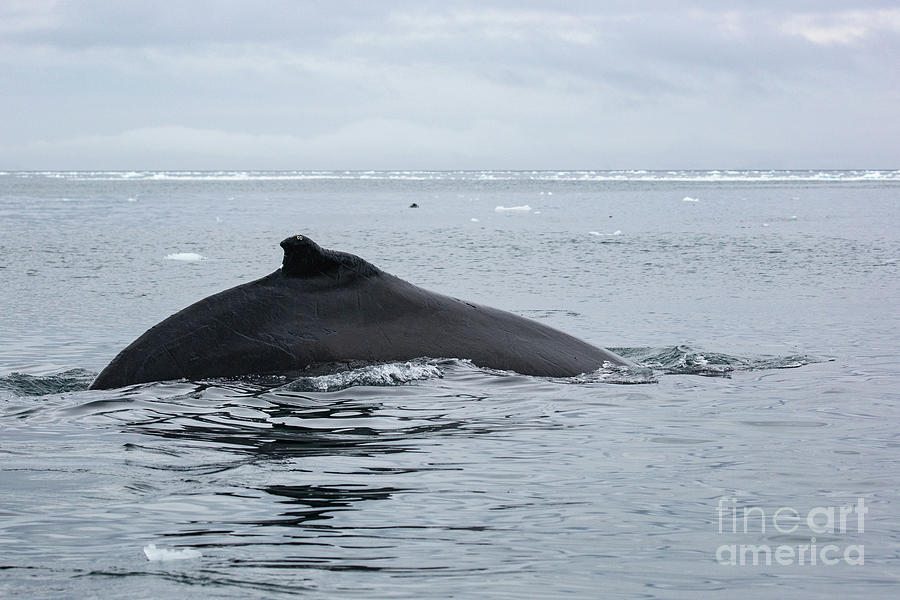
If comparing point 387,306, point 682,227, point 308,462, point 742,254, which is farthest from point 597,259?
point 308,462

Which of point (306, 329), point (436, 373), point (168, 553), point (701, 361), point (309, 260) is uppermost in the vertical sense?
point (309, 260)

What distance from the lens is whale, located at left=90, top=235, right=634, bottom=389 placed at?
730cm

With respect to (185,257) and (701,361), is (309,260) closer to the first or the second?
(701,361)

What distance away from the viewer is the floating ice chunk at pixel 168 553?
441 cm

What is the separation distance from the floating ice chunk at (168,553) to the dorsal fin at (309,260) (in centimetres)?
321

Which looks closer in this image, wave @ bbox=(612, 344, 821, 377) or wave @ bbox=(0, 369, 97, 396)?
wave @ bbox=(0, 369, 97, 396)

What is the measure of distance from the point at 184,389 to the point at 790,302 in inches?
443

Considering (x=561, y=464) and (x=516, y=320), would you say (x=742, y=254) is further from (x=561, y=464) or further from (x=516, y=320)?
(x=561, y=464)

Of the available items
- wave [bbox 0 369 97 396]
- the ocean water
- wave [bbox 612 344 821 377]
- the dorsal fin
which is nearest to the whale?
the dorsal fin

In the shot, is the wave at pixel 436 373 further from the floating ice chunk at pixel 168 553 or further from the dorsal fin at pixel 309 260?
the floating ice chunk at pixel 168 553

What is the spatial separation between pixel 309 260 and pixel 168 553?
3343mm

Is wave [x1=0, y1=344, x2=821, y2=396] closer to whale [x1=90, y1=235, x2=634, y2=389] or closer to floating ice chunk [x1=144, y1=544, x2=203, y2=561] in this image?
whale [x1=90, y1=235, x2=634, y2=389]

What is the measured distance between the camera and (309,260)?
7543 millimetres

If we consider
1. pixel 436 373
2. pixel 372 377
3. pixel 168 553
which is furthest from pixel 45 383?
pixel 168 553
